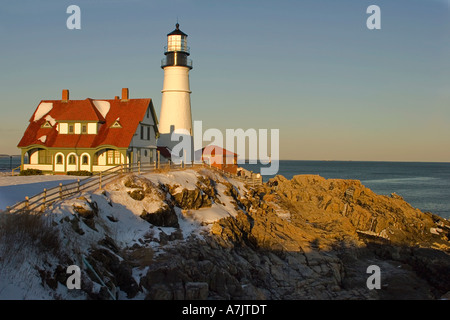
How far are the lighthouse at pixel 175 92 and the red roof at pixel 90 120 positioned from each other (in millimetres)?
4699

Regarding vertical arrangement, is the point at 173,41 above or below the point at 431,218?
above

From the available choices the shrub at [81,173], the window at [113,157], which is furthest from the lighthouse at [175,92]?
the shrub at [81,173]

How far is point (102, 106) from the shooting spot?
40.7 m

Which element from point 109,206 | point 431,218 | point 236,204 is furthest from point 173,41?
point 431,218

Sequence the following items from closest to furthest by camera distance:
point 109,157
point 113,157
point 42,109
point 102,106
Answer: point 113,157 → point 109,157 → point 102,106 → point 42,109

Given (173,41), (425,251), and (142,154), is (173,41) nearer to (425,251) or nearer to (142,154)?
(142,154)

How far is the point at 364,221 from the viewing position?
34.8m

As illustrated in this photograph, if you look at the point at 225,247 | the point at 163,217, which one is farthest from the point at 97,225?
the point at 225,247

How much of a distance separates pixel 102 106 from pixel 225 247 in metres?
23.1

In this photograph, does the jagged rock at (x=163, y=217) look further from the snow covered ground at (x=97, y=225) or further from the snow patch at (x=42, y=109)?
the snow patch at (x=42, y=109)

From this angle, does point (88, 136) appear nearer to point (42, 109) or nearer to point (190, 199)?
point (42, 109)
